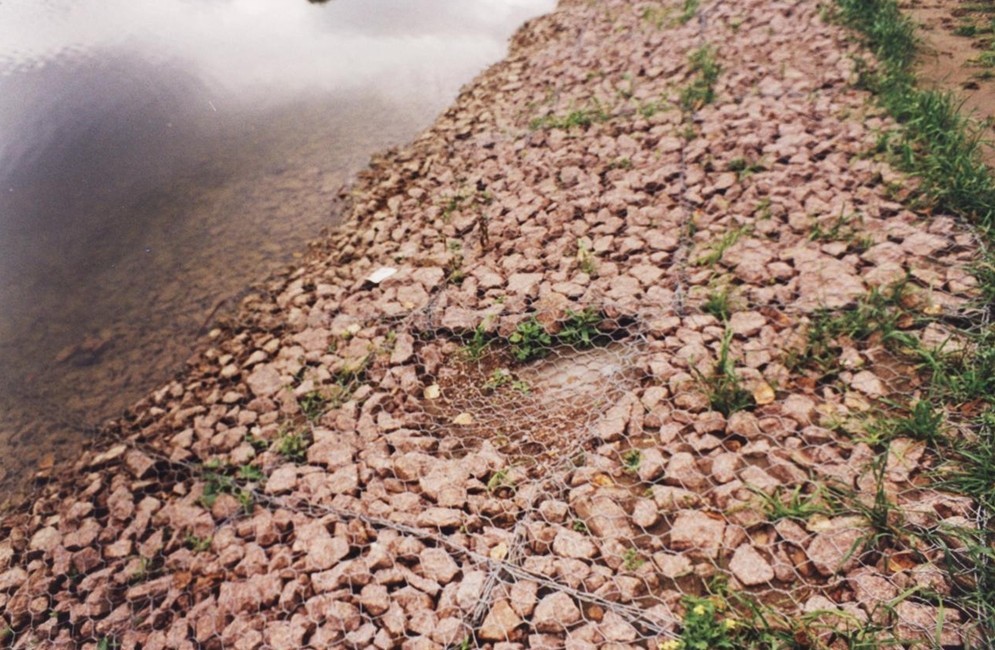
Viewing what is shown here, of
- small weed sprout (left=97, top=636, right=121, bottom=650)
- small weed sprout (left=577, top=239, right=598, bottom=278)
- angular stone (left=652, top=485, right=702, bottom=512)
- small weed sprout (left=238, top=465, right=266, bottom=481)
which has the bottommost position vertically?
small weed sprout (left=97, top=636, right=121, bottom=650)

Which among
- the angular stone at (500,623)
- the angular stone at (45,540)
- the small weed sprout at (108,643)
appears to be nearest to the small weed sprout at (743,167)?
the angular stone at (500,623)

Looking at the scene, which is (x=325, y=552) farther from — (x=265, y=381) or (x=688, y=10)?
(x=688, y=10)

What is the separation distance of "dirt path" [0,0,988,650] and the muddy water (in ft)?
2.31

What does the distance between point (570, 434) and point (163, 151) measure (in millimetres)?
5591

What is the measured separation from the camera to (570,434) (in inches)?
94.9

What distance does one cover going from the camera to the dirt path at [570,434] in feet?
6.14

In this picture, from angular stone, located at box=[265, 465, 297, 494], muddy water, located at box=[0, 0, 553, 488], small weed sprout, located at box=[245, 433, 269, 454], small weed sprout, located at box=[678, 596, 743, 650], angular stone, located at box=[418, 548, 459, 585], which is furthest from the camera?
muddy water, located at box=[0, 0, 553, 488]

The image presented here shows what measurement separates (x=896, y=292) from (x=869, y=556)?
1231 mm

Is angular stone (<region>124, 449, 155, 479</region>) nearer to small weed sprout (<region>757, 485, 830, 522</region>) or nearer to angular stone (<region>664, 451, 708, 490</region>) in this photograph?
angular stone (<region>664, 451, 708, 490</region>)

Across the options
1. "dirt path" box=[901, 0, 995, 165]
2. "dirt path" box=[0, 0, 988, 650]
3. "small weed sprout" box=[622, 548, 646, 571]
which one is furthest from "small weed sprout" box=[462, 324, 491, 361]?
"dirt path" box=[901, 0, 995, 165]

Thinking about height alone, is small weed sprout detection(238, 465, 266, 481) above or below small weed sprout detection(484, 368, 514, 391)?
below

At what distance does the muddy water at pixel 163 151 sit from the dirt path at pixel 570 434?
704 millimetres

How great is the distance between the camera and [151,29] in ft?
27.6

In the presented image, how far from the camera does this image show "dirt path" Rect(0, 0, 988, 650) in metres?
1.87
